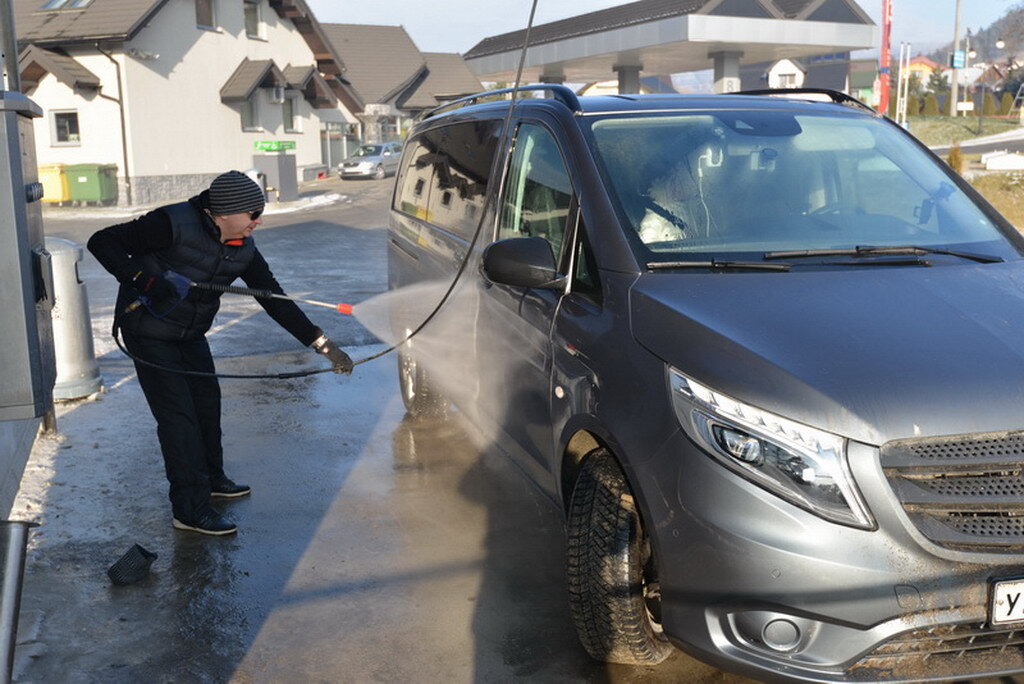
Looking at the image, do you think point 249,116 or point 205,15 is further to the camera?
point 249,116

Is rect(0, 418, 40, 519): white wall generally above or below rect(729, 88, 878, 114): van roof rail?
below

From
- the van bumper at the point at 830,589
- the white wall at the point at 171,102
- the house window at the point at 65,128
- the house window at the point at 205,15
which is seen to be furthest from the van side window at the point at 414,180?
the house window at the point at 205,15

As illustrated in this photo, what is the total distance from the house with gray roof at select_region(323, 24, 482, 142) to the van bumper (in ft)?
167

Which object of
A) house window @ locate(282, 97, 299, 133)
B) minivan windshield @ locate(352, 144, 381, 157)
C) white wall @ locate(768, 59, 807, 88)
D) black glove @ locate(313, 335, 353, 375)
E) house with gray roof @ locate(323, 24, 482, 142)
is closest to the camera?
black glove @ locate(313, 335, 353, 375)

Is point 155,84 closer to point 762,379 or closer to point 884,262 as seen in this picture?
point 884,262

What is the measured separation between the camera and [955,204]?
177 inches

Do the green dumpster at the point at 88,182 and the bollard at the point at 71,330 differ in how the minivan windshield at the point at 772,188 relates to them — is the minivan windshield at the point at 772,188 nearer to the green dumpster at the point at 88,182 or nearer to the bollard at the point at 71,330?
the bollard at the point at 71,330

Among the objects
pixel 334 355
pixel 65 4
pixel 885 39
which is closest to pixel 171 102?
pixel 65 4

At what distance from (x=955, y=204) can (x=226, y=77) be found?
33.9 m

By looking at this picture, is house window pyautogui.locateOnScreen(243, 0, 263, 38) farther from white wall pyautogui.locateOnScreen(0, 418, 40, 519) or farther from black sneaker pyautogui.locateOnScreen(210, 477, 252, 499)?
white wall pyautogui.locateOnScreen(0, 418, 40, 519)

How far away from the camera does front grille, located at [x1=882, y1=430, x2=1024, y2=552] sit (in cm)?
293

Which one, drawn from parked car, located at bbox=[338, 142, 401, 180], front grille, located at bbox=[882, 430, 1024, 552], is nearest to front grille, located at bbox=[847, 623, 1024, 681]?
front grille, located at bbox=[882, 430, 1024, 552]

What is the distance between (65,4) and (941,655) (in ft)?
115

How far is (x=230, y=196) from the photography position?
498 cm
